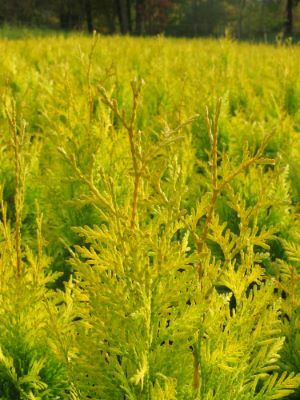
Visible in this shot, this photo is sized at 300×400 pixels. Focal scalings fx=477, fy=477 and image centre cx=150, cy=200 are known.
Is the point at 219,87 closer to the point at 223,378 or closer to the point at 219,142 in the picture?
the point at 219,142

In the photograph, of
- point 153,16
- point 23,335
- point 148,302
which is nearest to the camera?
point 148,302

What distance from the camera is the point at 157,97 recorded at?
16.1 feet

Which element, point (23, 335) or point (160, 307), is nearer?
point (160, 307)

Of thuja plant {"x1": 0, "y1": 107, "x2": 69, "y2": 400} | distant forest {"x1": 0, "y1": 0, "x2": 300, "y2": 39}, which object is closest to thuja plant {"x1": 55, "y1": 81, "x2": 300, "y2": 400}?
thuja plant {"x1": 0, "y1": 107, "x2": 69, "y2": 400}

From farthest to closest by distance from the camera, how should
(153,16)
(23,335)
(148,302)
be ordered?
(153,16)
(23,335)
(148,302)

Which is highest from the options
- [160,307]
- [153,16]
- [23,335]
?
[153,16]

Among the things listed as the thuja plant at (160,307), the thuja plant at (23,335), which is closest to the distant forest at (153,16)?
the thuja plant at (23,335)

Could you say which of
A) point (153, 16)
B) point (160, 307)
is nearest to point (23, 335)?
point (160, 307)

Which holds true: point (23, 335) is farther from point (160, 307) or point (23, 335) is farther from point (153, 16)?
point (153, 16)

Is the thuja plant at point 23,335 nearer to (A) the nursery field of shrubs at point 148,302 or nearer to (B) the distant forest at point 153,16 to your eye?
(A) the nursery field of shrubs at point 148,302

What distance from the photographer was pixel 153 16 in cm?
4784

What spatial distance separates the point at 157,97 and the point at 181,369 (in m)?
3.95

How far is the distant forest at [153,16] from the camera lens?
37000 millimetres

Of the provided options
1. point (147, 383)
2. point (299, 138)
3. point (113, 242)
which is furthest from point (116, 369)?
point (299, 138)
